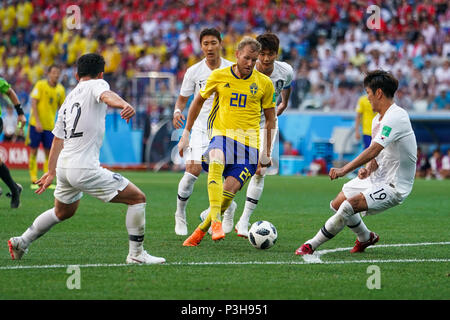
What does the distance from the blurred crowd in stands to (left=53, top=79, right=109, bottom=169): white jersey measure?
16401 mm

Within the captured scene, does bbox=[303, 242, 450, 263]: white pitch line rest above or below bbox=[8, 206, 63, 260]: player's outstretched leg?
below

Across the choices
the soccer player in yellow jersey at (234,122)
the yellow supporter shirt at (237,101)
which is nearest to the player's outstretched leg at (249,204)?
the soccer player in yellow jersey at (234,122)

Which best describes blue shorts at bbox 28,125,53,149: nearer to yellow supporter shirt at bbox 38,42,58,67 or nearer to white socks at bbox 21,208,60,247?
white socks at bbox 21,208,60,247

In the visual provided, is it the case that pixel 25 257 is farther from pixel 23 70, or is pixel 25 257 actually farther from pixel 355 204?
pixel 23 70

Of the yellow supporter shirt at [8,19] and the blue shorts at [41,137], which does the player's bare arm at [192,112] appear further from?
the yellow supporter shirt at [8,19]

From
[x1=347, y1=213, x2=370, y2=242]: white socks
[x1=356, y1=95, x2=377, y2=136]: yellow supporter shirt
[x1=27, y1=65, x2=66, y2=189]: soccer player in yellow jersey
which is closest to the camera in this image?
[x1=347, y1=213, x2=370, y2=242]: white socks

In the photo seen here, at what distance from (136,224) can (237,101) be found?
2.14 metres

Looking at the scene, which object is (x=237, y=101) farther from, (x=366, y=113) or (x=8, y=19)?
(x=8, y=19)

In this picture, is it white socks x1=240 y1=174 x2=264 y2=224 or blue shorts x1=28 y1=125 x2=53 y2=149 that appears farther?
blue shorts x1=28 y1=125 x2=53 y2=149

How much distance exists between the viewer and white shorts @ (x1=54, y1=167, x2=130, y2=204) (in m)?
7.00

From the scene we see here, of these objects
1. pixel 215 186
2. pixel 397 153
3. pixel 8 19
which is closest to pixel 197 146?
pixel 215 186

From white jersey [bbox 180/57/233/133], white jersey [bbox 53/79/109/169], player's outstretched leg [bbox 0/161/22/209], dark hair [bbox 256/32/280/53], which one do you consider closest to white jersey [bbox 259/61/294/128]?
dark hair [bbox 256/32/280/53]

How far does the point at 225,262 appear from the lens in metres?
7.53
